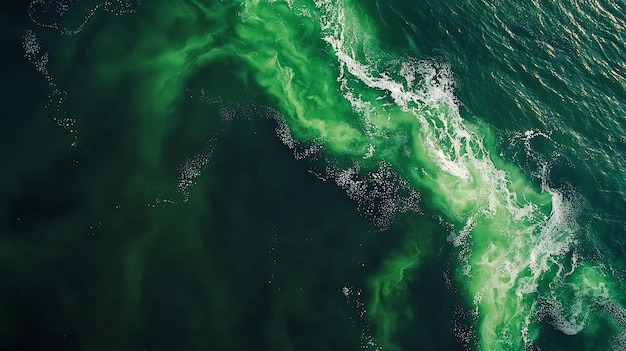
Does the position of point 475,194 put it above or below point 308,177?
above

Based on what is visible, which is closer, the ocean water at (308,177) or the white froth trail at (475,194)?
the ocean water at (308,177)

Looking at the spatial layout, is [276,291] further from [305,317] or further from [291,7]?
[291,7]

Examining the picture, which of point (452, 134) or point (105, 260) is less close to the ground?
point (452, 134)

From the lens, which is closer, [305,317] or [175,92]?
[305,317]

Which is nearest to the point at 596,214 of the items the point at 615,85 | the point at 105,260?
the point at 615,85

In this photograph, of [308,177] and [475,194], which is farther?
[475,194]

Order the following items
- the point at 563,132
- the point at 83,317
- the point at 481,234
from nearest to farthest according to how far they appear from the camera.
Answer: the point at 83,317
the point at 481,234
the point at 563,132

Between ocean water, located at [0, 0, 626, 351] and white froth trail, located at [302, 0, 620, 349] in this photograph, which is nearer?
ocean water, located at [0, 0, 626, 351]

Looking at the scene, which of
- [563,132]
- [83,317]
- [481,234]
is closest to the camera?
[83,317]
